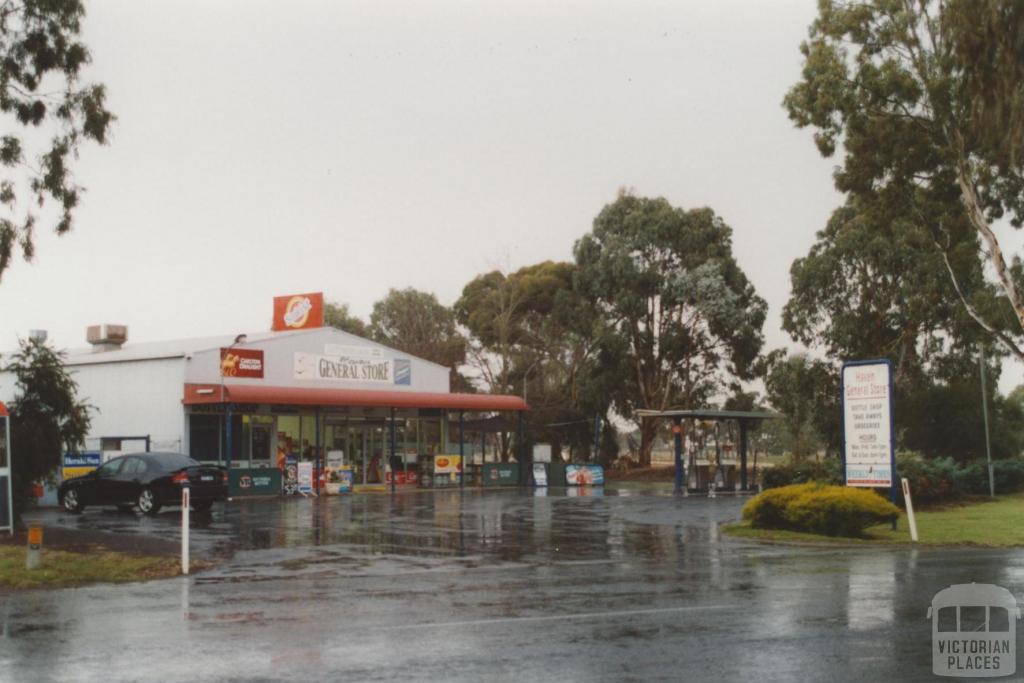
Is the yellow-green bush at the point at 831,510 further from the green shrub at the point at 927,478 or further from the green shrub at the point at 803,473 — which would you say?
the green shrub at the point at 927,478

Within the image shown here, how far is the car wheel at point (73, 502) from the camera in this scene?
94.0 ft

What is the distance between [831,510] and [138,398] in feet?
86.6

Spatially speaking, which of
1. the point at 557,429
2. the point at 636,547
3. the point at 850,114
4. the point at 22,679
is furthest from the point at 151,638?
the point at 557,429

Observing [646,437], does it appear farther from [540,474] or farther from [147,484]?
[147,484]

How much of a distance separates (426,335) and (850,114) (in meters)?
42.5

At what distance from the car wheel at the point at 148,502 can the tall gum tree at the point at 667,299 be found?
1226 inches

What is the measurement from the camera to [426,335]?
7100 cm

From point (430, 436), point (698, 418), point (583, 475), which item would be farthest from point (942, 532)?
point (430, 436)

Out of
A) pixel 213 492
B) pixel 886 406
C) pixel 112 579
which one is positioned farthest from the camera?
pixel 213 492

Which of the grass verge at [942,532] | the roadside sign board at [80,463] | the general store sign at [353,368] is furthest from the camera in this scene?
the general store sign at [353,368]

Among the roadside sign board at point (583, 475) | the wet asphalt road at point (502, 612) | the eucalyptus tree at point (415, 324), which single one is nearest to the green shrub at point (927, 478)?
the wet asphalt road at point (502, 612)

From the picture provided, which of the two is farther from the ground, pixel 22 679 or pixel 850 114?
pixel 850 114

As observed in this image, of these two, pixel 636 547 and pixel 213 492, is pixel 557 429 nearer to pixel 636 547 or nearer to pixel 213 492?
pixel 213 492

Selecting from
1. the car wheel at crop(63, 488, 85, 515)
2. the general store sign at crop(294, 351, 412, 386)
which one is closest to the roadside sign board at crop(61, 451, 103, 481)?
the car wheel at crop(63, 488, 85, 515)
